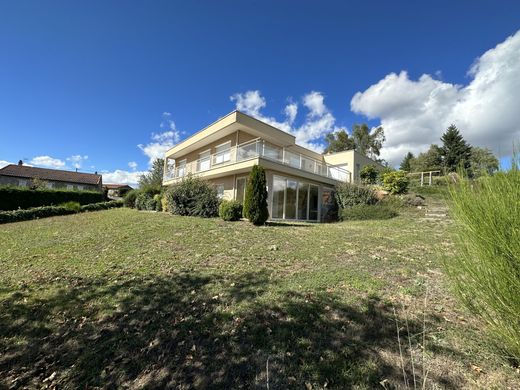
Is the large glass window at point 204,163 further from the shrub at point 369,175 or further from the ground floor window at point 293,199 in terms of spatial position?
the shrub at point 369,175

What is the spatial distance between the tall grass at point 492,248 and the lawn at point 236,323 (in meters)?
0.36

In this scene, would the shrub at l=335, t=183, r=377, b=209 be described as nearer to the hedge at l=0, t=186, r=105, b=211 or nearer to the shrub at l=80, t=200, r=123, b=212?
the shrub at l=80, t=200, r=123, b=212

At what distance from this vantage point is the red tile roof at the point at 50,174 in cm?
4178

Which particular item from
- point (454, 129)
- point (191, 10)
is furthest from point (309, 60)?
point (454, 129)

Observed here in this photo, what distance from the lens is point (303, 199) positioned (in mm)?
17969

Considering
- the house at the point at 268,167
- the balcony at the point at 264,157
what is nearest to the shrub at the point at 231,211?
the house at the point at 268,167

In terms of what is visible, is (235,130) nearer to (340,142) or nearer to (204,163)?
(204,163)

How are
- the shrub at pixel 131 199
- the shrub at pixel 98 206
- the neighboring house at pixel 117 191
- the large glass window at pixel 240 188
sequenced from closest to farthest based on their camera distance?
the large glass window at pixel 240 188
the shrub at pixel 98 206
the shrub at pixel 131 199
the neighboring house at pixel 117 191

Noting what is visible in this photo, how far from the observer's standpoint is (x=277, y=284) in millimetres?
4703

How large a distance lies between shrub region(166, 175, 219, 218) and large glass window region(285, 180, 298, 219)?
491 centimetres

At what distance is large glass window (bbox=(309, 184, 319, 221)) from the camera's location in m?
18.5

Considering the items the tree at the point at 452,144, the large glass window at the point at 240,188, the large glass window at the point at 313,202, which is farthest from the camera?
the tree at the point at 452,144

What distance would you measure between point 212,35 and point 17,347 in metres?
14.4

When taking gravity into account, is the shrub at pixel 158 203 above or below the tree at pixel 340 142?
below
